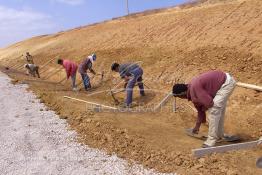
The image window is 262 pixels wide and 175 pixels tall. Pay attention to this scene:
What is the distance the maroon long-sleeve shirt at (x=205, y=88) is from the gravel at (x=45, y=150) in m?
1.36

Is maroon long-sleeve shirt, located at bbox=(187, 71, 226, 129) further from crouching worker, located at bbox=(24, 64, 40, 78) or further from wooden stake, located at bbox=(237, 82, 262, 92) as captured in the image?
crouching worker, located at bbox=(24, 64, 40, 78)

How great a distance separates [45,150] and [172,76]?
21.9ft

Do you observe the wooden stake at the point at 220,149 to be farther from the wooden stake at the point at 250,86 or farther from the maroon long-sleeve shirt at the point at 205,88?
the wooden stake at the point at 250,86

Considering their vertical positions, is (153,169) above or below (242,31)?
below

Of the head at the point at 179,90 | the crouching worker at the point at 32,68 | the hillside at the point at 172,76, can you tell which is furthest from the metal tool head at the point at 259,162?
the crouching worker at the point at 32,68

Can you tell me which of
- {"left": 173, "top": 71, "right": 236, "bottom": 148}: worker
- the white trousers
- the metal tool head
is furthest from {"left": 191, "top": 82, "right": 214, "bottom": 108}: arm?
the metal tool head

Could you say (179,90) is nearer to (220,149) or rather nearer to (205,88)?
(205,88)

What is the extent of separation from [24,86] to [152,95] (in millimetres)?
3959

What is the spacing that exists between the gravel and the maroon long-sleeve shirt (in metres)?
1.36

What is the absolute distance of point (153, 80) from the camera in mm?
13328

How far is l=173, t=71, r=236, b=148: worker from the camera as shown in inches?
254

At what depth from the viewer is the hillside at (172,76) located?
658 cm

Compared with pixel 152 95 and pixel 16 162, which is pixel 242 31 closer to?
pixel 152 95

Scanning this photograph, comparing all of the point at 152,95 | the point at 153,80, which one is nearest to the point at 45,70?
the point at 153,80
